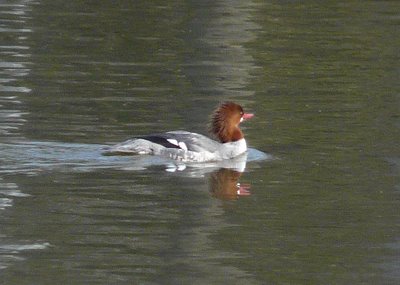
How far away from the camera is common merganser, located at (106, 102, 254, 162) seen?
574 inches

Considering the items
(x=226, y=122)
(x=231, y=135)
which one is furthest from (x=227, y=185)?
(x=226, y=122)

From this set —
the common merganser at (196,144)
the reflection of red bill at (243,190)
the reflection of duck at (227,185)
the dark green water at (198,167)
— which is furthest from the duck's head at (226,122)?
the reflection of red bill at (243,190)

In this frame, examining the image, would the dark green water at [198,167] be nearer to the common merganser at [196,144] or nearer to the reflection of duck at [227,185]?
the reflection of duck at [227,185]

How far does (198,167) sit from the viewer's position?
14.6 m

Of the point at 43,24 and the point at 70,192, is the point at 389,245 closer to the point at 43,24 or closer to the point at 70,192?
the point at 70,192

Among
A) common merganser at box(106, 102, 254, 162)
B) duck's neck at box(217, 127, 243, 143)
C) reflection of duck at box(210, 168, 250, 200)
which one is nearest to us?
reflection of duck at box(210, 168, 250, 200)

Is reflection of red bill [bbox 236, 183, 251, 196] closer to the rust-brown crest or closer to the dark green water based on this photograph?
the dark green water

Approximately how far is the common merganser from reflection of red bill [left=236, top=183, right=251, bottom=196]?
1136 mm

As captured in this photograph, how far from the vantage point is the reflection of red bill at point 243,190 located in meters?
13.3

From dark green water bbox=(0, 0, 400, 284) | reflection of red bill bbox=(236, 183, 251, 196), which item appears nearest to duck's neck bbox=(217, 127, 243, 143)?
dark green water bbox=(0, 0, 400, 284)

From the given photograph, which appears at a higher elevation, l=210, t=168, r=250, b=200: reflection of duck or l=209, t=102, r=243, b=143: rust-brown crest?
l=209, t=102, r=243, b=143: rust-brown crest

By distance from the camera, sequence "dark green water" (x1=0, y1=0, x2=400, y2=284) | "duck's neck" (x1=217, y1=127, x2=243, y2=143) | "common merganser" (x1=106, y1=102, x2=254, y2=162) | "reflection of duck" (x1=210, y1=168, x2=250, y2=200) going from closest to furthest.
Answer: "dark green water" (x1=0, y1=0, x2=400, y2=284) → "reflection of duck" (x1=210, y1=168, x2=250, y2=200) → "common merganser" (x1=106, y1=102, x2=254, y2=162) → "duck's neck" (x1=217, y1=127, x2=243, y2=143)

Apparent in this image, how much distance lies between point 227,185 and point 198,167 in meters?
0.90

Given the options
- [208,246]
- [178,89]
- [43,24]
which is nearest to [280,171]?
[208,246]
